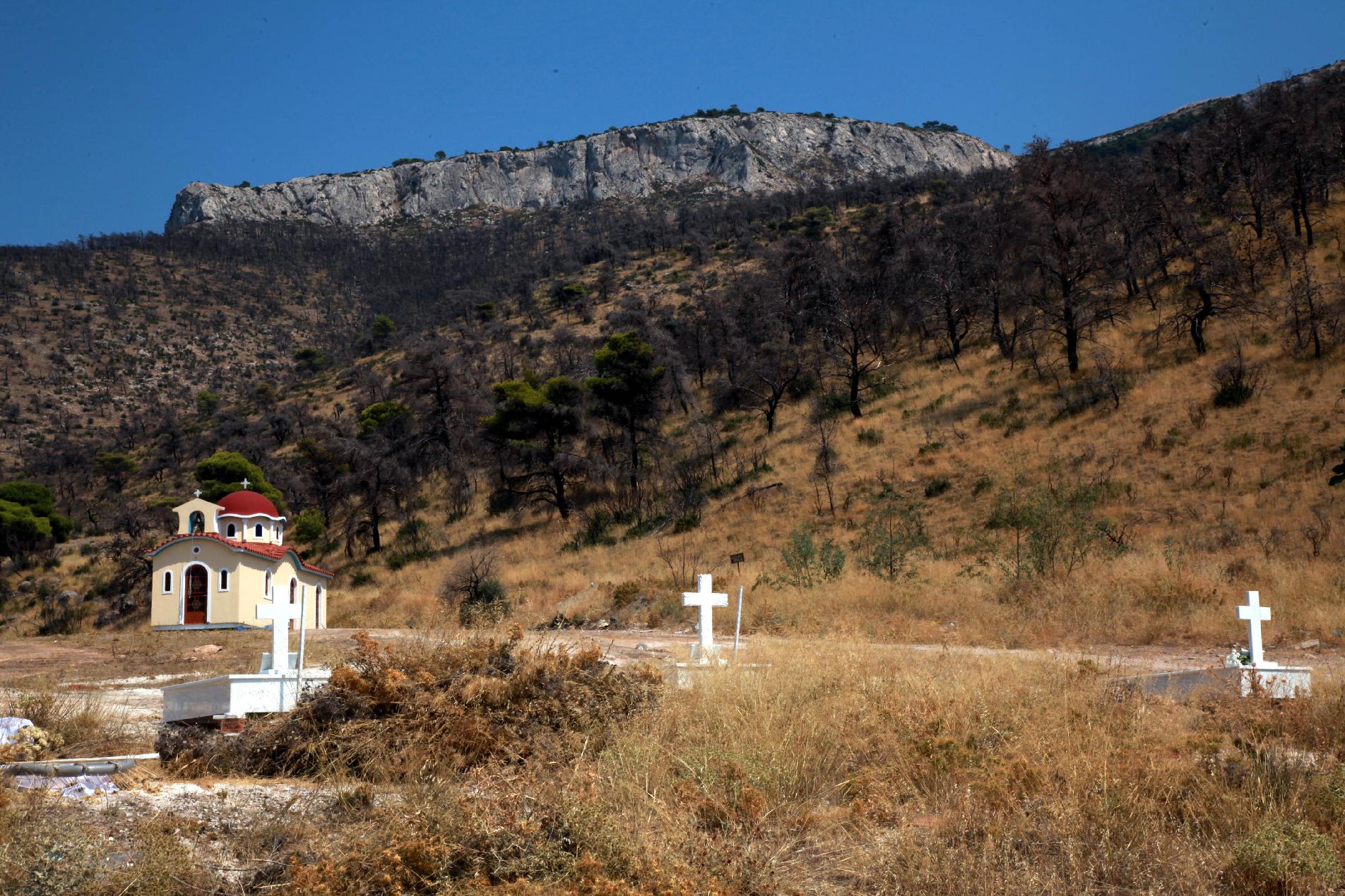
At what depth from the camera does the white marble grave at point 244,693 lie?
684cm

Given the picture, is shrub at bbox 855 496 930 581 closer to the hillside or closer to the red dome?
the hillside

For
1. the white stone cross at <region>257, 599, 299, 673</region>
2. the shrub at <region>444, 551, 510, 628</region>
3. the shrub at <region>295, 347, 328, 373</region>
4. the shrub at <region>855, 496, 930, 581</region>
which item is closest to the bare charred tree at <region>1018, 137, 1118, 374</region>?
the shrub at <region>855, 496, 930, 581</region>

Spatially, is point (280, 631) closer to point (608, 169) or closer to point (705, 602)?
point (705, 602)

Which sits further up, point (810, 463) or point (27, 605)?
point (810, 463)

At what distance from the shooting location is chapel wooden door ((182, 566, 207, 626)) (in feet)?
97.7

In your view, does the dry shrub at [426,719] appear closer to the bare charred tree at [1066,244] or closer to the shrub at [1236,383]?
the shrub at [1236,383]

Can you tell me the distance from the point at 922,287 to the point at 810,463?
15982 millimetres

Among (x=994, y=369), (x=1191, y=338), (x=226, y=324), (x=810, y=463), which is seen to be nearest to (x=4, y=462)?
(x=226, y=324)

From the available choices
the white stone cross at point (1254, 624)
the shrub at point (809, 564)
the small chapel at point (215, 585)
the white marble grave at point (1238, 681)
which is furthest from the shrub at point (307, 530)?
the white stone cross at point (1254, 624)

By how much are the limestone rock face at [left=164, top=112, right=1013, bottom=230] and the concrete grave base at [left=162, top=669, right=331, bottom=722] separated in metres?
127

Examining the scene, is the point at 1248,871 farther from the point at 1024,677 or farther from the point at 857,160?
the point at 857,160

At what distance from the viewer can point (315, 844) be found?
15.4ft

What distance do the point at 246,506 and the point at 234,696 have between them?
90.6 ft

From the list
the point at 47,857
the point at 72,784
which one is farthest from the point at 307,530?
the point at 47,857
